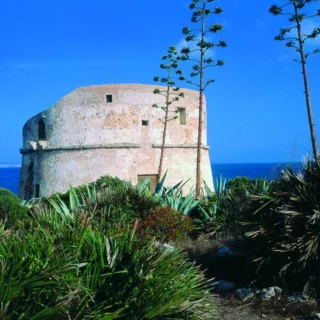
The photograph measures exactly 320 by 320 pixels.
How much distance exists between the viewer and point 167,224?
999cm

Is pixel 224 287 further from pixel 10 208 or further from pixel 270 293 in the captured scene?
pixel 10 208

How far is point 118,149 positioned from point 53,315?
781 inches

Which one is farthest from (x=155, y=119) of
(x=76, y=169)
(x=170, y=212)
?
(x=170, y=212)

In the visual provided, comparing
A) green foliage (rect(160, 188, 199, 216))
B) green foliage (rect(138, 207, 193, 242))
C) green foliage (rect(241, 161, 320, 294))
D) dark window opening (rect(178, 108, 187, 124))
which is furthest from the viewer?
dark window opening (rect(178, 108, 187, 124))

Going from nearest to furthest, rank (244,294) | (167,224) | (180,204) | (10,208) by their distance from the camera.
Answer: (244,294), (167,224), (180,204), (10,208)

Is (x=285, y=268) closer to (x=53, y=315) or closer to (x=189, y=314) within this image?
(x=189, y=314)

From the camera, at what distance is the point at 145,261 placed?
→ 381 centimetres

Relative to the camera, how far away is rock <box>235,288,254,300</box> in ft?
20.5

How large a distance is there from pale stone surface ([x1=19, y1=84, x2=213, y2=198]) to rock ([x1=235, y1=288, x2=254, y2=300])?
54.4 ft

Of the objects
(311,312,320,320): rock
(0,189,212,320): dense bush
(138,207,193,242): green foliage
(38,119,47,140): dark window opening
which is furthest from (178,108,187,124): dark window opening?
(0,189,212,320): dense bush

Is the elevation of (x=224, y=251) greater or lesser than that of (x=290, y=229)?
lesser

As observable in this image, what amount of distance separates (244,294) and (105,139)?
17.1 meters

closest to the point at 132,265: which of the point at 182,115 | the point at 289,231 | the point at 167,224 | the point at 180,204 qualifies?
the point at 289,231

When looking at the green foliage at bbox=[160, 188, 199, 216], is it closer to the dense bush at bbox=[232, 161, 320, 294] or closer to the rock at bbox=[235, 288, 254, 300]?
the dense bush at bbox=[232, 161, 320, 294]
